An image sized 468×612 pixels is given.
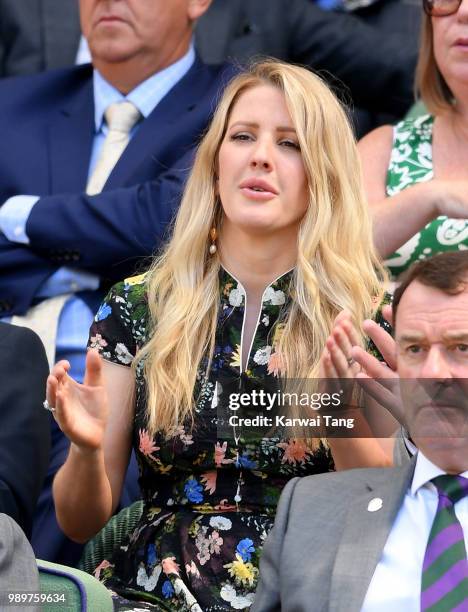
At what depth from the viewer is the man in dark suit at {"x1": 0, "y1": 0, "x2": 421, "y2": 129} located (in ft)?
15.9

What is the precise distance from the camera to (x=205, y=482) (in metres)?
3.27

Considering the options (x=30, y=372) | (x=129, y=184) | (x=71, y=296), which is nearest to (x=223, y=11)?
(x=129, y=184)

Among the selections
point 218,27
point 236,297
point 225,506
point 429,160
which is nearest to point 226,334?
point 236,297

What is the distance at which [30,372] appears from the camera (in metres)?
3.29

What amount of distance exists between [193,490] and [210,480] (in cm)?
5

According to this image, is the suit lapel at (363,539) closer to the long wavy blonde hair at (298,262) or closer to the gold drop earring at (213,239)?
the long wavy blonde hair at (298,262)

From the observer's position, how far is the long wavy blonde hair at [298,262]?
10.9 feet

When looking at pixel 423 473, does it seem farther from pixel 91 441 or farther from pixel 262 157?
pixel 262 157

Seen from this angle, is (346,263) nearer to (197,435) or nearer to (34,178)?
(197,435)

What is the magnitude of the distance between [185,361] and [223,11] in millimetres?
2035

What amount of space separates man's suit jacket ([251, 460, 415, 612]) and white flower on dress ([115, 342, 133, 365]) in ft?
2.27

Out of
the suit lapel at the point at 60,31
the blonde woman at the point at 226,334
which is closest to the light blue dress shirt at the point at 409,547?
the blonde woman at the point at 226,334

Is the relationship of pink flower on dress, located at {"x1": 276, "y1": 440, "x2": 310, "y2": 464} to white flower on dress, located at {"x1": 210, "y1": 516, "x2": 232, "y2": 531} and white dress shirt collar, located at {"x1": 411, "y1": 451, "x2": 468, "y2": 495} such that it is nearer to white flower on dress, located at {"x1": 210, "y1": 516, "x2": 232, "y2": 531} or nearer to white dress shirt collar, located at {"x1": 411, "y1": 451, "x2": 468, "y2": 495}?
white flower on dress, located at {"x1": 210, "y1": 516, "x2": 232, "y2": 531}

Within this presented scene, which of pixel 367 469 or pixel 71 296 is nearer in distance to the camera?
pixel 367 469
